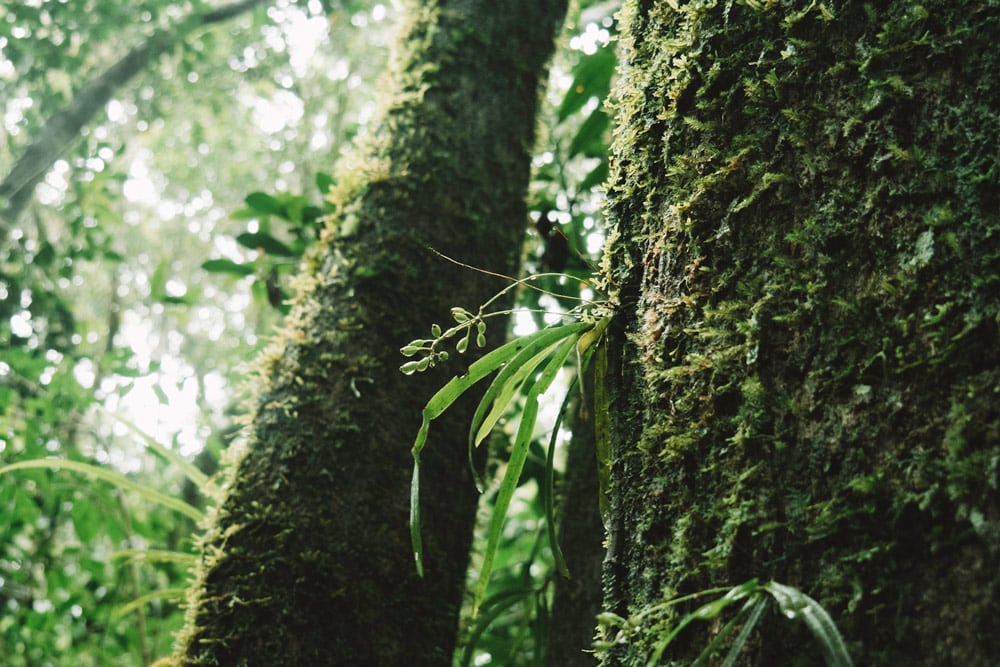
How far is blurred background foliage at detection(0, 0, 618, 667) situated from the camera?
233cm

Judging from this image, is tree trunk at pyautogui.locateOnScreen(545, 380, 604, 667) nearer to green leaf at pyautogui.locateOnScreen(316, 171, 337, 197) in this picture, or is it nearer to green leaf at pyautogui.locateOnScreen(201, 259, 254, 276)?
green leaf at pyautogui.locateOnScreen(316, 171, 337, 197)

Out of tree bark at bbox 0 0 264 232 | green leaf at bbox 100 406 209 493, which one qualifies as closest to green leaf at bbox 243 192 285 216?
green leaf at bbox 100 406 209 493

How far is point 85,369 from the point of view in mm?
3318

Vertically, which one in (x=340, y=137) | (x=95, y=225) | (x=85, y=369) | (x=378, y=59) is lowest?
(x=85, y=369)

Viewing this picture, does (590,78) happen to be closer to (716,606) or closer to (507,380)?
(507,380)

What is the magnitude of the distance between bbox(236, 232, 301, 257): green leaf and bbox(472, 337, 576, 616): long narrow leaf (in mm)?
1822

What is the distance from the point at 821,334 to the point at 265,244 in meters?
2.19

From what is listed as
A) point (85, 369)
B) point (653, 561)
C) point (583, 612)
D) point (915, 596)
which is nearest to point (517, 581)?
point (583, 612)

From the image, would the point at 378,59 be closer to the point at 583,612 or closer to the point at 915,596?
the point at 583,612

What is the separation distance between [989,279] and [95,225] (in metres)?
4.11

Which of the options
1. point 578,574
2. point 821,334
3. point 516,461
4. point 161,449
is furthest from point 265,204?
point 821,334

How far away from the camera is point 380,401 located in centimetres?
152

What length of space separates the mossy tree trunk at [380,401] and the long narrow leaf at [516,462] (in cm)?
54

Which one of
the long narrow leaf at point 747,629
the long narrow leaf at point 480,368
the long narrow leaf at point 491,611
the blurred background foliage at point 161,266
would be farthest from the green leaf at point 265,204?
the long narrow leaf at point 747,629
